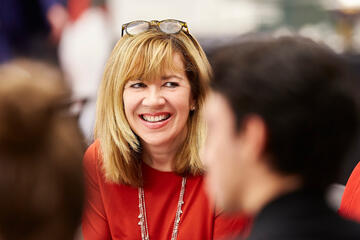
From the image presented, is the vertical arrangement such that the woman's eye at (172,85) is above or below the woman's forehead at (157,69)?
below

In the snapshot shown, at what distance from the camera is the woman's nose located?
2.18 m

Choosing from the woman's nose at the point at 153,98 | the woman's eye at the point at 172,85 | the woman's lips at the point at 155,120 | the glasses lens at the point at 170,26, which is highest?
the glasses lens at the point at 170,26

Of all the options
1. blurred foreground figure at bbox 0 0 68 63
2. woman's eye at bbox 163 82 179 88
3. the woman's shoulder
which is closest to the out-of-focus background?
blurred foreground figure at bbox 0 0 68 63

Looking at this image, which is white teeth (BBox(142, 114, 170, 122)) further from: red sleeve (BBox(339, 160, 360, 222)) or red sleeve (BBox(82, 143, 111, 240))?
red sleeve (BBox(339, 160, 360, 222))

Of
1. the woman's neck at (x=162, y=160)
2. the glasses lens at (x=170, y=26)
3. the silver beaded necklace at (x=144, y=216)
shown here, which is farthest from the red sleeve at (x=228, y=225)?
the glasses lens at (x=170, y=26)

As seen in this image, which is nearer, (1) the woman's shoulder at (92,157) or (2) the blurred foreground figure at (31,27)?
(1) the woman's shoulder at (92,157)

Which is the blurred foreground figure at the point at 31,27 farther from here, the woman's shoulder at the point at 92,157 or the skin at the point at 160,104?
the skin at the point at 160,104

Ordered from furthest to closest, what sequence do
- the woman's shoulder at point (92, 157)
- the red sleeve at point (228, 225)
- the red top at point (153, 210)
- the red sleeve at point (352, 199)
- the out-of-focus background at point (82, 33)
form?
the out-of-focus background at point (82, 33)
the woman's shoulder at point (92, 157)
the red top at point (153, 210)
the red sleeve at point (228, 225)
the red sleeve at point (352, 199)

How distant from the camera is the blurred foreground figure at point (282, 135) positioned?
111 cm

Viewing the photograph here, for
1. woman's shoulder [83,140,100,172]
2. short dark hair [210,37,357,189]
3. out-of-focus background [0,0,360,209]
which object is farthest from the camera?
out-of-focus background [0,0,360,209]

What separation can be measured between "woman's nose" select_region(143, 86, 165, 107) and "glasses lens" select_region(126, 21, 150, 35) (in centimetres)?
23

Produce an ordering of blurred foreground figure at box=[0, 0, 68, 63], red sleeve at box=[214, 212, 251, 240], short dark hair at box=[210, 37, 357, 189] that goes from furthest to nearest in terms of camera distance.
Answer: blurred foreground figure at box=[0, 0, 68, 63] → red sleeve at box=[214, 212, 251, 240] → short dark hair at box=[210, 37, 357, 189]

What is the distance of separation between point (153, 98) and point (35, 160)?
1.17 meters

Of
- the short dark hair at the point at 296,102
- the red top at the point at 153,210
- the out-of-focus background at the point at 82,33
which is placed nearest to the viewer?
the short dark hair at the point at 296,102
